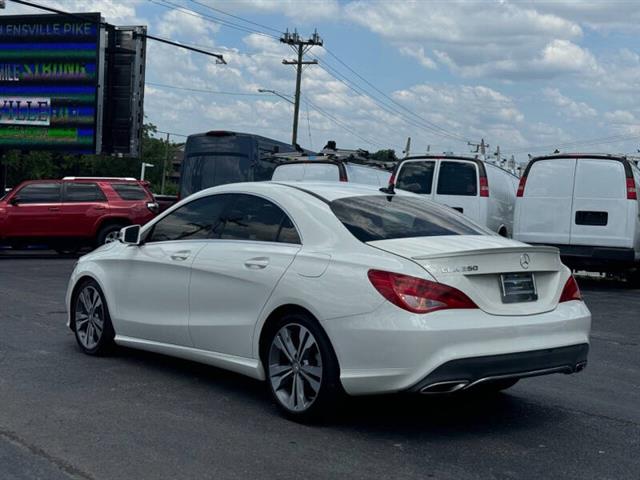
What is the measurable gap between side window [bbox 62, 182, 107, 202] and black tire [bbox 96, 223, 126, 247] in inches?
25.4

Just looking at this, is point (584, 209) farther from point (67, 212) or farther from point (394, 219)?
point (67, 212)

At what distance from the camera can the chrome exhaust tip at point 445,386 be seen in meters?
5.29

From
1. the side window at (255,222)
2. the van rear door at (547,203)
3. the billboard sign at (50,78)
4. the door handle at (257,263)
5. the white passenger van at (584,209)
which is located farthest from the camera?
the billboard sign at (50,78)

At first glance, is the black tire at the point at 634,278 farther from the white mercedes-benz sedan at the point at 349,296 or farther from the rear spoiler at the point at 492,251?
the rear spoiler at the point at 492,251

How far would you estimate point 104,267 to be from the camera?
Result: 793 cm

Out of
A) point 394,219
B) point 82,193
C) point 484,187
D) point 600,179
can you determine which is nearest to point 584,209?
point 600,179

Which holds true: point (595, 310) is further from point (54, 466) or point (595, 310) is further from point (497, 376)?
point (54, 466)

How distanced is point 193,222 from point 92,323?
5.35ft

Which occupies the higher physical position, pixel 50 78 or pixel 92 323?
pixel 50 78

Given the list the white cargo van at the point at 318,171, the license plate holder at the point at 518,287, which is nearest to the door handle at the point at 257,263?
the license plate holder at the point at 518,287

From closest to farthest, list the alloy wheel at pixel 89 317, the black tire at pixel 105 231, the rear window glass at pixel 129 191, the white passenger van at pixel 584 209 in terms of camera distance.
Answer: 1. the alloy wheel at pixel 89 317
2. the white passenger van at pixel 584 209
3. the black tire at pixel 105 231
4. the rear window glass at pixel 129 191

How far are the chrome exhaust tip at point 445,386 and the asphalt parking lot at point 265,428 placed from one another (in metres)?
0.34

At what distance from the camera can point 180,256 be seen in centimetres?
700

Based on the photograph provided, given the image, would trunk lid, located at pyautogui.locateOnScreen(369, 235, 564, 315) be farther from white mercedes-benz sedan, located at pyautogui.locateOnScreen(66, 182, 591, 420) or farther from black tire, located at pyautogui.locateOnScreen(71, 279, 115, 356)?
black tire, located at pyautogui.locateOnScreen(71, 279, 115, 356)
